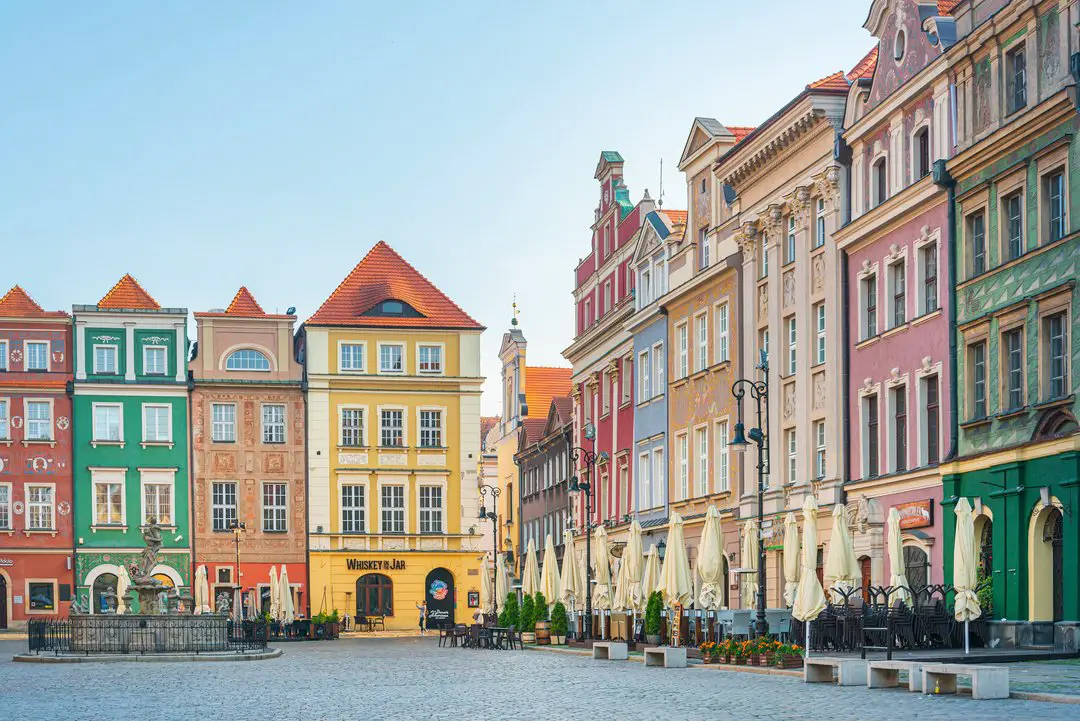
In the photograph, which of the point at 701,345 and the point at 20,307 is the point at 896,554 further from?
the point at 20,307

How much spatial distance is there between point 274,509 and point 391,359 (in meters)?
8.45

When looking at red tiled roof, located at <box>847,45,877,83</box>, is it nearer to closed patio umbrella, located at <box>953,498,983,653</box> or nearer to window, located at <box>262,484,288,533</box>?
closed patio umbrella, located at <box>953,498,983,653</box>

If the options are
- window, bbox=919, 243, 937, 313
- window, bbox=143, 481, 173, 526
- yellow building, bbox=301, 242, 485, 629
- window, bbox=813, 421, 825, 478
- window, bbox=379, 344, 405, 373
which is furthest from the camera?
window, bbox=379, 344, 405, 373

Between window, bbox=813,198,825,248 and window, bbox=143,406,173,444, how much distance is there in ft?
129

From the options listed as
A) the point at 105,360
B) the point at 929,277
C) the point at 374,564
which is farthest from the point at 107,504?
the point at 929,277

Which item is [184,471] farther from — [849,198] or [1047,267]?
[1047,267]

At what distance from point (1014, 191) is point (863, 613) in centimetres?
850

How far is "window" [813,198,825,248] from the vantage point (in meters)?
45.2

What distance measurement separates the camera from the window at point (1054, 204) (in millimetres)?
32719

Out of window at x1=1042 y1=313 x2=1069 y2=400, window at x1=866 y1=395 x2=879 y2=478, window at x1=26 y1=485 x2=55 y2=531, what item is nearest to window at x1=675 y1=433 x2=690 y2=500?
window at x1=866 y1=395 x2=879 y2=478

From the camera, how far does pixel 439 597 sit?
261ft

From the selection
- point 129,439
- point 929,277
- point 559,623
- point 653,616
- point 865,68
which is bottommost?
point 559,623

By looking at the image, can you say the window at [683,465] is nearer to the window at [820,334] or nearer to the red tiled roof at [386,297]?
the window at [820,334]

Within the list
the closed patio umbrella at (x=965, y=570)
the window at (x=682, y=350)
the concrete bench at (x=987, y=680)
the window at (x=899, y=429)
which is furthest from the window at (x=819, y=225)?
the concrete bench at (x=987, y=680)
